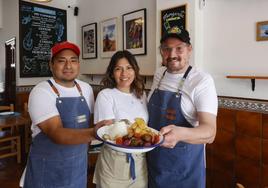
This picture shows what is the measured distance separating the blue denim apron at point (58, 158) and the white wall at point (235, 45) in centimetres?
163

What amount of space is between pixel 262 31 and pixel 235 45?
0.27 metres

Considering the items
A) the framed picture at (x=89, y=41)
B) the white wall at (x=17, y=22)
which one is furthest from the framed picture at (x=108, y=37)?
the white wall at (x=17, y=22)

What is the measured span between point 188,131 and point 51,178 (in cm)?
80

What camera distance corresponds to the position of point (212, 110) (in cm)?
117

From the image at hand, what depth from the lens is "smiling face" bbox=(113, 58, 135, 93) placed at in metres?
1.49

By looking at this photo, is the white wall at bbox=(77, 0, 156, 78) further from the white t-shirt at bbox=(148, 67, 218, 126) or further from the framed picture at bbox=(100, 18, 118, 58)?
the white t-shirt at bbox=(148, 67, 218, 126)

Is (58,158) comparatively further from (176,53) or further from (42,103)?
(176,53)

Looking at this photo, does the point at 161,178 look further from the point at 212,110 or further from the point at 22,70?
the point at 22,70

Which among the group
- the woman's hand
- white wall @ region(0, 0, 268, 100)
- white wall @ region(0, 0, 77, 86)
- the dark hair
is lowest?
the woman's hand

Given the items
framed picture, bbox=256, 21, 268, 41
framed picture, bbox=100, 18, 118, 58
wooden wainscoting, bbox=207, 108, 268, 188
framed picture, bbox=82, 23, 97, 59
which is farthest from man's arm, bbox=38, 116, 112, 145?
framed picture, bbox=82, 23, 97, 59

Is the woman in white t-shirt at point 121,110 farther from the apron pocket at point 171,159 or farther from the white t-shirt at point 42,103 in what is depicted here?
the white t-shirt at point 42,103

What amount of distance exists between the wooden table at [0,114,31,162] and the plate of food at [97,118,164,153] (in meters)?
2.44

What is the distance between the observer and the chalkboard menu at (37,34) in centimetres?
412

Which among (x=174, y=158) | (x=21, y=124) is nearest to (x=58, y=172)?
(x=174, y=158)
